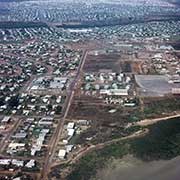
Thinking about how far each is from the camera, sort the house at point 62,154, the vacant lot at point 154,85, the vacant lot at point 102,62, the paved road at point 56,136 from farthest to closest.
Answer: the vacant lot at point 102,62 < the vacant lot at point 154,85 < the house at point 62,154 < the paved road at point 56,136

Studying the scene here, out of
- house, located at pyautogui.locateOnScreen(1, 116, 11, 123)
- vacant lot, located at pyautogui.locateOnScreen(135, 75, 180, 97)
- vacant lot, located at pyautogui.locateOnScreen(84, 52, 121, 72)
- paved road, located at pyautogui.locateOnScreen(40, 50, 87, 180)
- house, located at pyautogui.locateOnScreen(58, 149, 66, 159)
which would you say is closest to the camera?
paved road, located at pyautogui.locateOnScreen(40, 50, 87, 180)

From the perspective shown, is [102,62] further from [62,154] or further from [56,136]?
[62,154]

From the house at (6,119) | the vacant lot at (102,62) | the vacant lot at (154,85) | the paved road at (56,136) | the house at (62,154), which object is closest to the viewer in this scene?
the paved road at (56,136)

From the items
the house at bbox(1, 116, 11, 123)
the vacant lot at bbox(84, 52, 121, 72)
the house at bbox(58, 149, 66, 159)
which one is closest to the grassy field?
the house at bbox(58, 149, 66, 159)

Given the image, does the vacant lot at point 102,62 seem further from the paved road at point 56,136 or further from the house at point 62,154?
the house at point 62,154

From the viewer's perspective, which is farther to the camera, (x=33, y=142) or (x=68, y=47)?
(x=68, y=47)

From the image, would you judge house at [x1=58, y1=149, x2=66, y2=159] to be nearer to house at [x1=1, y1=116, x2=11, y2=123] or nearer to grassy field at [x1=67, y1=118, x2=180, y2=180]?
grassy field at [x1=67, y1=118, x2=180, y2=180]

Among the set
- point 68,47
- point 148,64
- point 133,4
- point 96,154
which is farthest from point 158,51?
point 133,4

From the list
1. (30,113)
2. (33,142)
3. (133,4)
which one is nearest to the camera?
(33,142)

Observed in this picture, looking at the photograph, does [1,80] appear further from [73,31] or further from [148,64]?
[73,31]

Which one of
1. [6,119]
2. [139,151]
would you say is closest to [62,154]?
[139,151]

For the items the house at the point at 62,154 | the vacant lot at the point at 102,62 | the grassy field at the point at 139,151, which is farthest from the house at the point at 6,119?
the vacant lot at the point at 102,62
